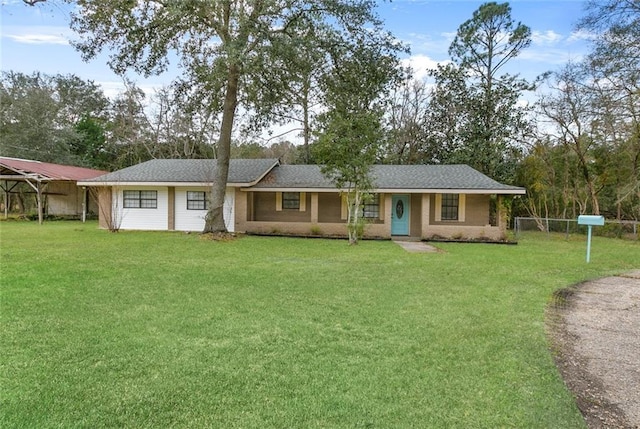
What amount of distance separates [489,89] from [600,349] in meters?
23.7

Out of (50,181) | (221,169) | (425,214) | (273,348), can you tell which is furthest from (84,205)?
(273,348)

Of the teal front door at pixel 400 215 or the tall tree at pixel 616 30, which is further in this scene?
the teal front door at pixel 400 215

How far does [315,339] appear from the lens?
4461 millimetres

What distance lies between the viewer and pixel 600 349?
4.47 meters

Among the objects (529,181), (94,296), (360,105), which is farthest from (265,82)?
(529,181)

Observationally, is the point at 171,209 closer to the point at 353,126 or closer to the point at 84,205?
the point at 84,205

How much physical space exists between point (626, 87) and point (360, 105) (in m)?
11.3

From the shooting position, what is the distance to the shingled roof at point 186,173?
1734 centimetres

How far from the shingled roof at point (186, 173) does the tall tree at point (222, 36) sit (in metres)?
2.03

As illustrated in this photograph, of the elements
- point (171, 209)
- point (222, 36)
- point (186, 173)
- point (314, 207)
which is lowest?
point (171, 209)

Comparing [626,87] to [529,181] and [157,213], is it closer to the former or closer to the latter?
[529,181]

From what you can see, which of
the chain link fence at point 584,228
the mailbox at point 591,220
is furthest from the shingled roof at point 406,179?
the mailbox at point 591,220

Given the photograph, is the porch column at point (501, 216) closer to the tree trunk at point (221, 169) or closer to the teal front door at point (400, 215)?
the teal front door at point (400, 215)

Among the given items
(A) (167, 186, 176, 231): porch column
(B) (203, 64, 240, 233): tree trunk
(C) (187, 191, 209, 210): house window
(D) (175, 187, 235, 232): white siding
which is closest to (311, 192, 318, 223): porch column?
(D) (175, 187, 235, 232): white siding
